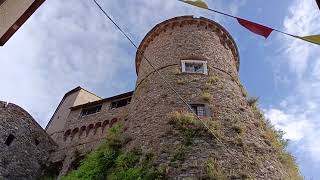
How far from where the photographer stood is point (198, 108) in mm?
11383

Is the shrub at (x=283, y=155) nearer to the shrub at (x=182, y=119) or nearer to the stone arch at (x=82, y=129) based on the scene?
the shrub at (x=182, y=119)

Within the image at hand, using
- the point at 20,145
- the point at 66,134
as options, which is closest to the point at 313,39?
the point at 20,145

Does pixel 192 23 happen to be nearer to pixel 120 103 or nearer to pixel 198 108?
pixel 198 108

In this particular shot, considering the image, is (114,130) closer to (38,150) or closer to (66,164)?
(66,164)

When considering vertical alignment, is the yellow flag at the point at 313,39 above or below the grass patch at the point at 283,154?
below

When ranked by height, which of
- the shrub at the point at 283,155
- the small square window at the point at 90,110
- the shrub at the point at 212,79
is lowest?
the shrub at the point at 283,155

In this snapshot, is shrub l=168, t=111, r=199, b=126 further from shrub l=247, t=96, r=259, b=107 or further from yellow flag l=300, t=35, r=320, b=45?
yellow flag l=300, t=35, r=320, b=45

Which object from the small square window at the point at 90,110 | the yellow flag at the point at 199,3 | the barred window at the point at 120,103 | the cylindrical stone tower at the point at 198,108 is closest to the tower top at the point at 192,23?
the cylindrical stone tower at the point at 198,108

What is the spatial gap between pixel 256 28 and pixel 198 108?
20.6 feet

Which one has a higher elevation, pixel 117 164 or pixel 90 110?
pixel 90 110

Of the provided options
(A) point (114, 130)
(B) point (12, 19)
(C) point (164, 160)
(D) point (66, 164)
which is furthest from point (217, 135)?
(D) point (66, 164)

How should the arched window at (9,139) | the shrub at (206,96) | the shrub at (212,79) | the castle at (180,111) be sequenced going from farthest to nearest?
1. the arched window at (9,139)
2. the shrub at (212,79)
3. the shrub at (206,96)
4. the castle at (180,111)

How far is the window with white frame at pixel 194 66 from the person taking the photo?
13.2m

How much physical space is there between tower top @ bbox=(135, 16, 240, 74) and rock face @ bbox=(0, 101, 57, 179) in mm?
8076
